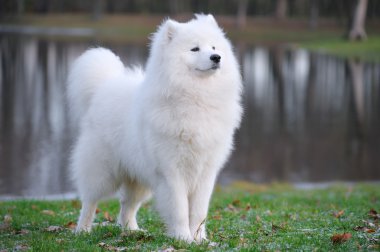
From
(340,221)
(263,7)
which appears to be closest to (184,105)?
(340,221)

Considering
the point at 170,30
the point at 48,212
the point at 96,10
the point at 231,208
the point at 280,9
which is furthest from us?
the point at 96,10

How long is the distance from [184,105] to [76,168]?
1939 mm

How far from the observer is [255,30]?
239ft

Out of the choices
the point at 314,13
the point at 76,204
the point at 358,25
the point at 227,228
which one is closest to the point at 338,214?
the point at 227,228

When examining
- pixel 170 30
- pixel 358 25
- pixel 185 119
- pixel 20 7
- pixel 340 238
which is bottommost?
pixel 358 25

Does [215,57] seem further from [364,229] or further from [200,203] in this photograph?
[364,229]

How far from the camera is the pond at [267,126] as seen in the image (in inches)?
696

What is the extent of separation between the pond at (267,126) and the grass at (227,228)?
2471 millimetres

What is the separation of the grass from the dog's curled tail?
1476 mm

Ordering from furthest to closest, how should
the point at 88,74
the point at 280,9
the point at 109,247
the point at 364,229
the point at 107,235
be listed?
1. the point at 280,9
2. the point at 88,74
3. the point at 364,229
4. the point at 107,235
5. the point at 109,247

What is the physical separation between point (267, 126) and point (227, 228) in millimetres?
16674

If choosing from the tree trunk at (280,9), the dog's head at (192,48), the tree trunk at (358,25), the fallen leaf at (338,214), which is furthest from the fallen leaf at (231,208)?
the tree trunk at (280,9)

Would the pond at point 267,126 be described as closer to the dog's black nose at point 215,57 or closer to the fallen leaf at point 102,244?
the dog's black nose at point 215,57

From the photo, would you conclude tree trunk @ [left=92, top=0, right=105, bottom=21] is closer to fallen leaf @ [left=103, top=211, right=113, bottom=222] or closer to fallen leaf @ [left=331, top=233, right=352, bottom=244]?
fallen leaf @ [left=103, top=211, right=113, bottom=222]
